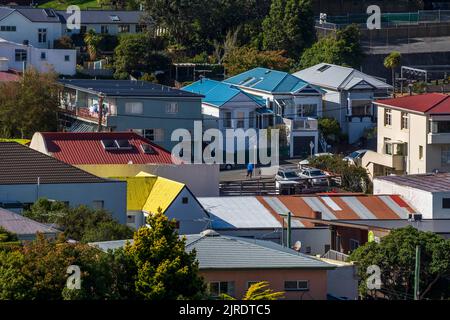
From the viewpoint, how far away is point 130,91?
4897 cm

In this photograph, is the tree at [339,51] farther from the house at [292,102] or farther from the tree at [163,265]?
the tree at [163,265]

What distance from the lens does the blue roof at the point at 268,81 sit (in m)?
52.7

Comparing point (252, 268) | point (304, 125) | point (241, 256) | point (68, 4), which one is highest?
point (68, 4)

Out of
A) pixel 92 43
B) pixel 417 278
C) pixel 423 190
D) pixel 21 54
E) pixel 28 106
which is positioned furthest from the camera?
pixel 92 43

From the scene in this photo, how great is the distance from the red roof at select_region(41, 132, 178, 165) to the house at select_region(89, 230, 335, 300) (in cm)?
1369

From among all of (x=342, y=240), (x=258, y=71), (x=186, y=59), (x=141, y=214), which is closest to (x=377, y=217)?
(x=342, y=240)

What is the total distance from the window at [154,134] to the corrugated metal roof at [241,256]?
21267mm

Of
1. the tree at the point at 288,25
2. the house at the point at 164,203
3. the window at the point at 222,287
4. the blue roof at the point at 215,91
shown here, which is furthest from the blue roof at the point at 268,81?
the window at the point at 222,287

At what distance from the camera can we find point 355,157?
47.4 metres

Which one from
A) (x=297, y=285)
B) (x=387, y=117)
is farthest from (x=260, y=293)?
(x=387, y=117)

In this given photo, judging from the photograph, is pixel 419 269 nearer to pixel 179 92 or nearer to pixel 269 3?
pixel 179 92

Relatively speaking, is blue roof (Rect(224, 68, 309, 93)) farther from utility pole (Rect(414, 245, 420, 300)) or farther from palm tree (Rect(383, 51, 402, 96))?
utility pole (Rect(414, 245, 420, 300))

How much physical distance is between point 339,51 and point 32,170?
2550cm

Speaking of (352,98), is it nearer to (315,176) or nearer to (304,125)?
(304,125)
